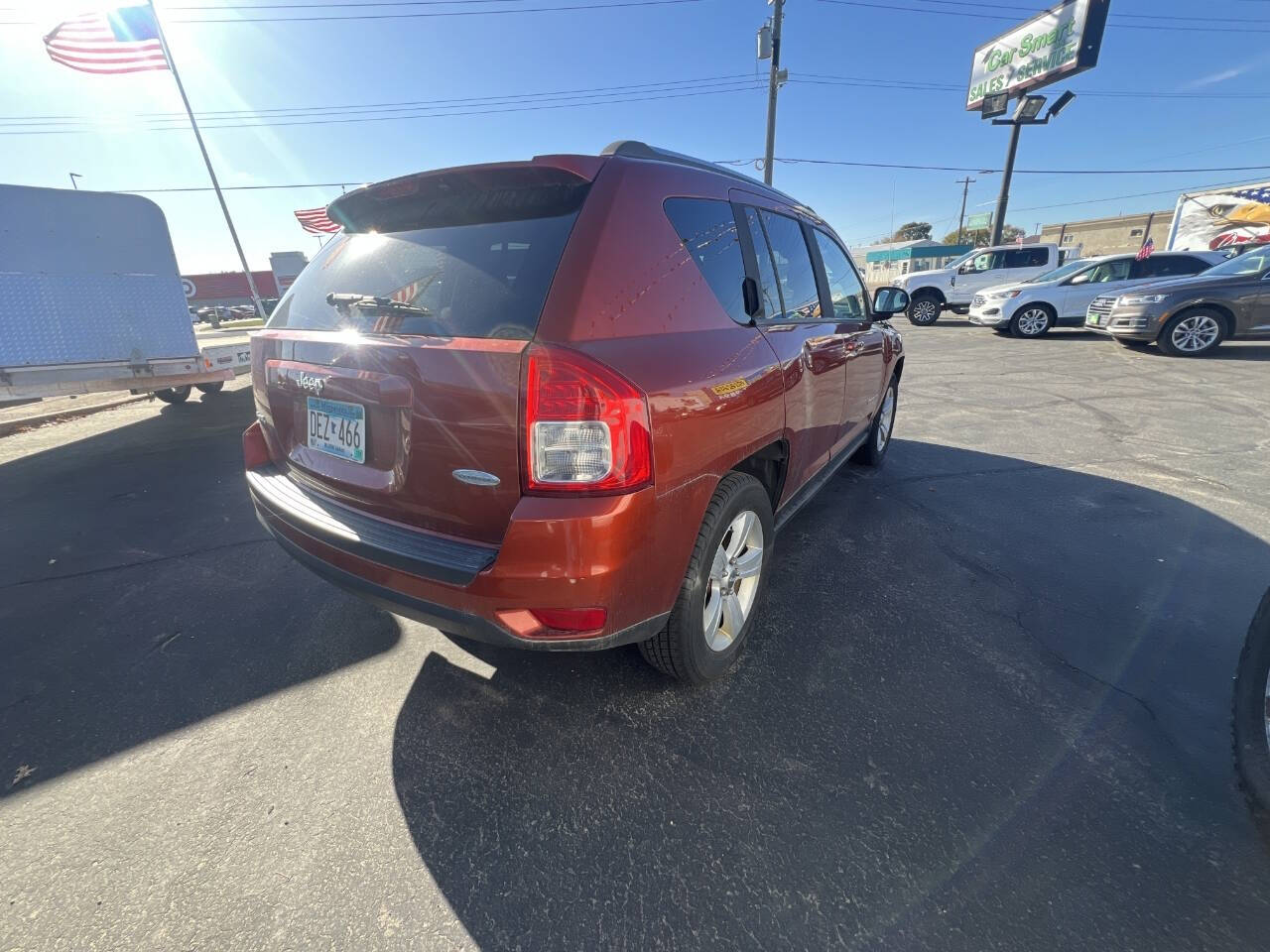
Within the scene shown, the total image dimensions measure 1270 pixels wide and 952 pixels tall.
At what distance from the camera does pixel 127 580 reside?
3.13m

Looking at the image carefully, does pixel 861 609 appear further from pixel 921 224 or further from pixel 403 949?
pixel 921 224

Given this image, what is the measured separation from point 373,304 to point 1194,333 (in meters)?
13.0

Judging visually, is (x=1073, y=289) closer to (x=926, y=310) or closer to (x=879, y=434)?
(x=926, y=310)

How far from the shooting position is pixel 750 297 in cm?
227

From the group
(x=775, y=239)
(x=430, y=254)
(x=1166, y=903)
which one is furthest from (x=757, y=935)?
(x=775, y=239)

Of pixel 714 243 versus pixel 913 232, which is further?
pixel 913 232

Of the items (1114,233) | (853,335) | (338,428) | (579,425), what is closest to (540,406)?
(579,425)

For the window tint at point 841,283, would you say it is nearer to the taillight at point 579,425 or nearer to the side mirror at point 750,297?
the side mirror at point 750,297

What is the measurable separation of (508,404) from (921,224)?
342ft

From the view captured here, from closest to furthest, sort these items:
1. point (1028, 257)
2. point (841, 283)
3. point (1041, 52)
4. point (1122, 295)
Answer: point (841, 283), point (1122, 295), point (1028, 257), point (1041, 52)

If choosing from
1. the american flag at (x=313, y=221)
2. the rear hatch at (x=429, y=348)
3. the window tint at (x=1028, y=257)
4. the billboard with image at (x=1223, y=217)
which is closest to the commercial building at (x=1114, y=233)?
the billboard with image at (x=1223, y=217)

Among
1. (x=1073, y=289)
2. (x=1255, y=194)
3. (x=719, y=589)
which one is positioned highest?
(x=1255, y=194)

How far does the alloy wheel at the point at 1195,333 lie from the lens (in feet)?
30.1

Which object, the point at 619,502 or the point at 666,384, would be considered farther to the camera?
the point at 666,384
